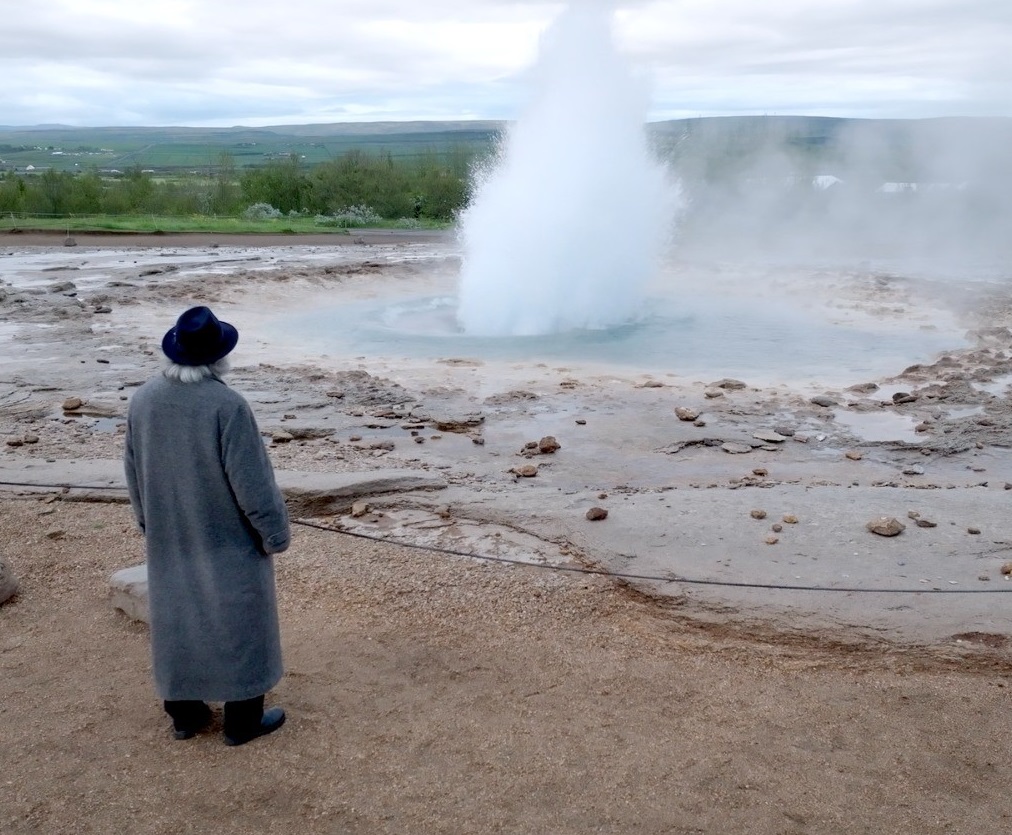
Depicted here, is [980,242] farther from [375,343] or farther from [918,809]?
[918,809]

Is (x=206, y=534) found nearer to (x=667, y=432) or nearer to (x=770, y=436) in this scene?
(x=667, y=432)

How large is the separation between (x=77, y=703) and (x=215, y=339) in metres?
1.53

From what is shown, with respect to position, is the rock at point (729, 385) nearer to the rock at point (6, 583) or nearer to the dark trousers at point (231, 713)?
the rock at point (6, 583)

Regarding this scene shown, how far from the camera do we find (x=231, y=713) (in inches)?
118

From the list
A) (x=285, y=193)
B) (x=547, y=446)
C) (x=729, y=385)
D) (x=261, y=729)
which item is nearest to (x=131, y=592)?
(x=261, y=729)

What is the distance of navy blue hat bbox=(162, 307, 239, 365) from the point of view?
2635 mm

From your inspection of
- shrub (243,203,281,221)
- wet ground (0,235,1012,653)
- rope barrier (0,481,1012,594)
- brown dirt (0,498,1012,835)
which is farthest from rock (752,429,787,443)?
shrub (243,203,281,221)

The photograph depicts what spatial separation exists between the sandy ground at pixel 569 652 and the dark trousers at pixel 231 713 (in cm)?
9

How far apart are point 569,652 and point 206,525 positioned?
1.60 meters

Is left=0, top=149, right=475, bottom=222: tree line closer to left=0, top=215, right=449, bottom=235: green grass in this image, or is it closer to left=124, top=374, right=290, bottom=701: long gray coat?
left=0, top=215, right=449, bottom=235: green grass

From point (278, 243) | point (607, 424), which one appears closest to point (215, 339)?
point (607, 424)

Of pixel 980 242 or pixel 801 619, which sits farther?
pixel 980 242

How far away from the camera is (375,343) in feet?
35.9

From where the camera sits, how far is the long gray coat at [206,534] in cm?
271
